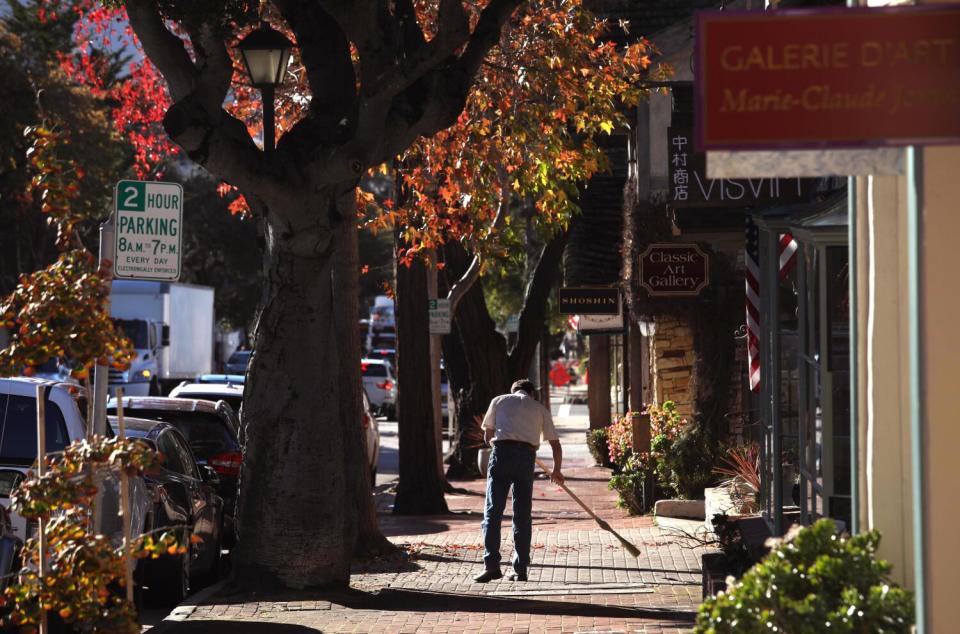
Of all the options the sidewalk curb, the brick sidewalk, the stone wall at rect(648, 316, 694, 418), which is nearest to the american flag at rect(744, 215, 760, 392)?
the brick sidewalk

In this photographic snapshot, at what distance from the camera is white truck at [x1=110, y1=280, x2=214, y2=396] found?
38875 mm

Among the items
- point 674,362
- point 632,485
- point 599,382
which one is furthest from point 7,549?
point 599,382

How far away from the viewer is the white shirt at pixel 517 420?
11.8m

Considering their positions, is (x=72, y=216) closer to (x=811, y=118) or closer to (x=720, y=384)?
(x=811, y=118)

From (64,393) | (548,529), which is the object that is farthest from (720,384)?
(64,393)

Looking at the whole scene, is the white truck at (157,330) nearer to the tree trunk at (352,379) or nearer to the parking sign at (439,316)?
the parking sign at (439,316)

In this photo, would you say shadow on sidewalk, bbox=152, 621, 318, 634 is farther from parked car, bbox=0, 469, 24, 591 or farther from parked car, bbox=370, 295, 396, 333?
parked car, bbox=370, 295, 396, 333

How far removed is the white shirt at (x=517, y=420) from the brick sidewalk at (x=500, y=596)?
3.82 feet

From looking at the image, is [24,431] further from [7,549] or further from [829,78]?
[829,78]

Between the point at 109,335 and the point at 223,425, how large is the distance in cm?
830

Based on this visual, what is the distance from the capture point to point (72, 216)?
24.6 ft

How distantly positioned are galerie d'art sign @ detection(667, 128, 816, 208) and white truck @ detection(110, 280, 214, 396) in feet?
87.7

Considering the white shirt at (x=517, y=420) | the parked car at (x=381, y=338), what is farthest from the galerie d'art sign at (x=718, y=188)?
the parked car at (x=381, y=338)

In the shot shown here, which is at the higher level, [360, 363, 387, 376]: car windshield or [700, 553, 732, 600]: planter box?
[360, 363, 387, 376]: car windshield
